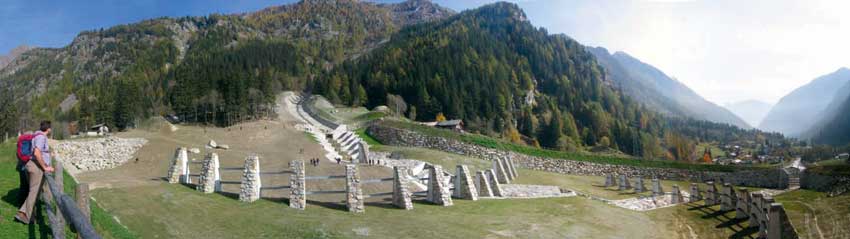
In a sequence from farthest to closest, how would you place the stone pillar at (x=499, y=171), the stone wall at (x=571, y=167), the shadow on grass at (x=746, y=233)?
1. the stone wall at (x=571, y=167)
2. the stone pillar at (x=499, y=171)
3. the shadow on grass at (x=746, y=233)

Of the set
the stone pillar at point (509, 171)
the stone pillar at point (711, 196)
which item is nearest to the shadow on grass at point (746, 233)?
the stone pillar at point (711, 196)

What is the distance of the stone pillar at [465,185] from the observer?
2198 cm

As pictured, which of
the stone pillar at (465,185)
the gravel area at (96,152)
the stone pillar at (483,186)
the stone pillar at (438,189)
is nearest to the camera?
the stone pillar at (438,189)

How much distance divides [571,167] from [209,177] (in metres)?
46.2

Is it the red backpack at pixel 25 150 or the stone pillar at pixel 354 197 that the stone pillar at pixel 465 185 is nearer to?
the stone pillar at pixel 354 197

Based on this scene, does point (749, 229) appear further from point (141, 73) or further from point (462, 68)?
point (141, 73)

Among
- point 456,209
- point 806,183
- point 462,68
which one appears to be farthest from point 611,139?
point 456,209

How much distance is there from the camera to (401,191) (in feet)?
62.3

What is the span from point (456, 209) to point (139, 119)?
2667 inches

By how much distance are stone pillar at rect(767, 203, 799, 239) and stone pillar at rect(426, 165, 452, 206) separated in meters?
11.3

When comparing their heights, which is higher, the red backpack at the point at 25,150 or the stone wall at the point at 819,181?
the red backpack at the point at 25,150

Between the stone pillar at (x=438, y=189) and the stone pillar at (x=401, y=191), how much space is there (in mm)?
1722

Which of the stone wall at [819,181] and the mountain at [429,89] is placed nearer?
the stone wall at [819,181]

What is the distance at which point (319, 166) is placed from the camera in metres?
32.1
